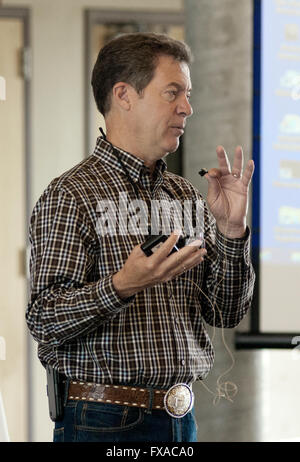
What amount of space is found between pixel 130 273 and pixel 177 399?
303 mm

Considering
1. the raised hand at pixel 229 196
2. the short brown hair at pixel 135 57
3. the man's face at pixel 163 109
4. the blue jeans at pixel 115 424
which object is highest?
the short brown hair at pixel 135 57

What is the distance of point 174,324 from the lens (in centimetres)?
170

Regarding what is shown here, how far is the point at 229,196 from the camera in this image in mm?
1790

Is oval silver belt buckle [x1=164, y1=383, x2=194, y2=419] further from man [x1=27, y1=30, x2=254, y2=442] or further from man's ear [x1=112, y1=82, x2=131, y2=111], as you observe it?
man's ear [x1=112, y1=82, x2=131, y2=111]

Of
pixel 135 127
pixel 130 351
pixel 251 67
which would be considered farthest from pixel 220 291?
pixel 251 67

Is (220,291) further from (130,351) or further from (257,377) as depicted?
(257,377)

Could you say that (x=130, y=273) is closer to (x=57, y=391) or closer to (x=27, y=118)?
(x=57, y=391)

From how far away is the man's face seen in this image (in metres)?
1.75

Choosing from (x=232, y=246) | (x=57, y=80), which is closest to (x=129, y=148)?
(x=232, y=246)

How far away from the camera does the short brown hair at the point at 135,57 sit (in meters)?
1.77

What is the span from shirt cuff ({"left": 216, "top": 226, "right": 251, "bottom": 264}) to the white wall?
176 cm

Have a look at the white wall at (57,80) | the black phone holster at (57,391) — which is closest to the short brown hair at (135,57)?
the black phone holster at (57,391)

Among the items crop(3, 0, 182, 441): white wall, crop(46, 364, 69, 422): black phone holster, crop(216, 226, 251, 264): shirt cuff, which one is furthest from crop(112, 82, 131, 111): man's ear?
crop(3, 0, 182, 441): white wall

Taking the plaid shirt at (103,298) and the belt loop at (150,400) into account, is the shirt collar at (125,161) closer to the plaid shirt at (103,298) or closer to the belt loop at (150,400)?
the plaid shirt at (103,298)
